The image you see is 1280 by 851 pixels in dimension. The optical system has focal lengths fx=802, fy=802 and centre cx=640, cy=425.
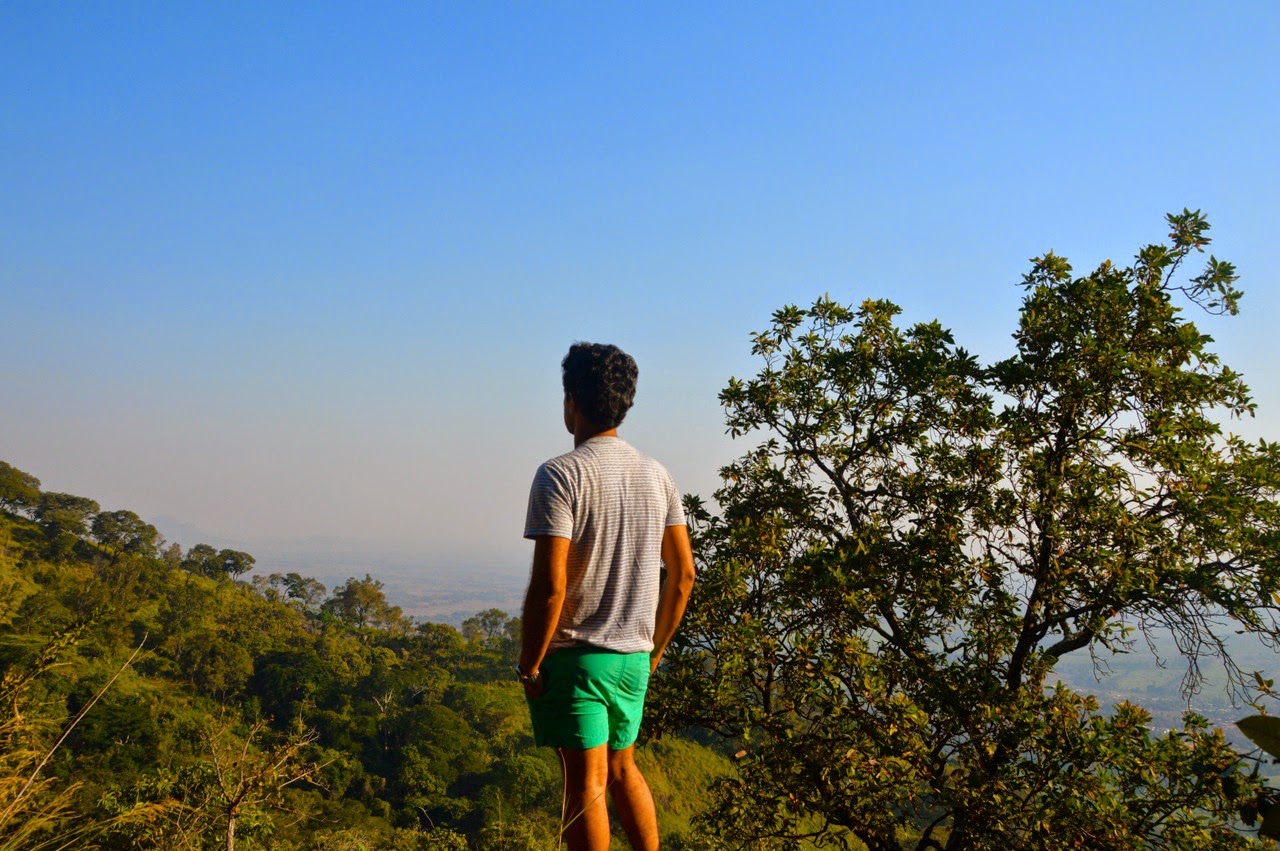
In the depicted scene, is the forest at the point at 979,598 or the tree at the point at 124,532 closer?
the forest at the point at 979,598

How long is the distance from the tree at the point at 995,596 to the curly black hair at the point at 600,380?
301cm

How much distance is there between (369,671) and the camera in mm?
67750

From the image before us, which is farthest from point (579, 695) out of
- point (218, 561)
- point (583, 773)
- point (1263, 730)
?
point (218, 561)

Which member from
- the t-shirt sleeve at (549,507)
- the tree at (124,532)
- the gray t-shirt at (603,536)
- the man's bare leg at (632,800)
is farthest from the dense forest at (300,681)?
the t-shirt sleeve at (549,507)

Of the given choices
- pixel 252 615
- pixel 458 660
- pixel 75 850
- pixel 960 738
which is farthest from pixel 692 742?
pixel 75 850

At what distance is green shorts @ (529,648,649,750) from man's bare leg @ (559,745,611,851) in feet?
0.15

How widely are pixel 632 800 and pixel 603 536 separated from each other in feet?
3.41

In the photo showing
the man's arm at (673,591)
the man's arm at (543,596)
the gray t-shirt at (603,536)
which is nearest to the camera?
the man's arm at (543,596)

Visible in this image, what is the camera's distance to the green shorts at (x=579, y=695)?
2.76 meters

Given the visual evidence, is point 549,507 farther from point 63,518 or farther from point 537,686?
point 63,518

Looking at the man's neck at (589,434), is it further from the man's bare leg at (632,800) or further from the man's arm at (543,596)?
the man's bare leg at (632,800)

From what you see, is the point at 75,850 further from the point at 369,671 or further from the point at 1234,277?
the point at 369,671

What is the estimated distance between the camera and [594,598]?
2803 millimetres

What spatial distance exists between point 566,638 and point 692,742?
69.6 metres
